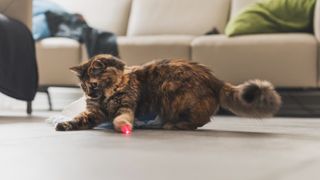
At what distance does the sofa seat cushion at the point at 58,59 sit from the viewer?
2.92 meters

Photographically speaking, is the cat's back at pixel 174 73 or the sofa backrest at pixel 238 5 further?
the sofa backrest at pixel 238 5

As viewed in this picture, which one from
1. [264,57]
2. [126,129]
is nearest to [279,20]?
[264,57]

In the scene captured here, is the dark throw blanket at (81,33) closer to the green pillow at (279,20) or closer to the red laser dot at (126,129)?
the green pillow at (279,20)

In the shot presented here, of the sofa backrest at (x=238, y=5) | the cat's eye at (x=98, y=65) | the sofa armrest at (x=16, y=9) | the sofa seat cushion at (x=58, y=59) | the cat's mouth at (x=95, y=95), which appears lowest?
the sofa seat cushion at (x=58, y=59)

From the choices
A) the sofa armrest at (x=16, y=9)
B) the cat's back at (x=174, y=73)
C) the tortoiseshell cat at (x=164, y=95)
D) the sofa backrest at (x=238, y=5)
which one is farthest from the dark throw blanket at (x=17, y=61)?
the sofa backrest at (x=238, y=5)

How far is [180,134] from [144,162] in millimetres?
513

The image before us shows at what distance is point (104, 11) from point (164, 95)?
6.23 feet

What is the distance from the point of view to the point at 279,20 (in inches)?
106

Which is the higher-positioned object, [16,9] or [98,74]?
[16,9]

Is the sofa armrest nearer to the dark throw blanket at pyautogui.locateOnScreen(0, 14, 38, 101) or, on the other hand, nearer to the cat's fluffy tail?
the dark throw blanket at pyautogui.locateOnScreen(0, 14, 38, 101)

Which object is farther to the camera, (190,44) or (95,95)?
(190,44)

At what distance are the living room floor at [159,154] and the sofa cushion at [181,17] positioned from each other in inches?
61.2

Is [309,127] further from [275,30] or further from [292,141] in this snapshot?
[275,30]

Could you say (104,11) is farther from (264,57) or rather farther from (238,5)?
(264,57)
